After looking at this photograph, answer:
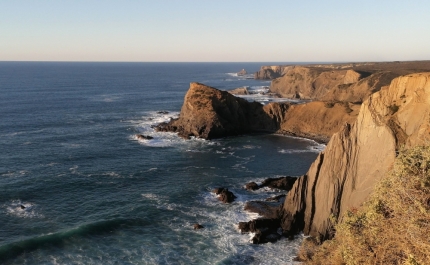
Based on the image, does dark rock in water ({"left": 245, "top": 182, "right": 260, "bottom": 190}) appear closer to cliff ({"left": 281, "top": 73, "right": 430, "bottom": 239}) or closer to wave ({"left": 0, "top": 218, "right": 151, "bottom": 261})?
cliff ({"left": 281, "top": 73, "right": 430, "bottom": 239})

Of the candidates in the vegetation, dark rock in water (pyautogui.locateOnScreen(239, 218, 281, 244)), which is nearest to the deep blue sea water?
dark rock in water (pyautogui.locateOnScreen(239, 218, 281, 244))

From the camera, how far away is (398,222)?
17.5m

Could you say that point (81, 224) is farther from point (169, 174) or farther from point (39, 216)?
point (169, 174)

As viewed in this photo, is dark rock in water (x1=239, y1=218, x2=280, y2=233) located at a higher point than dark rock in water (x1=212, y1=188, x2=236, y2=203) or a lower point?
lower

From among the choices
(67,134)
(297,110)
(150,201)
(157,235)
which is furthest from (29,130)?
(297,110)

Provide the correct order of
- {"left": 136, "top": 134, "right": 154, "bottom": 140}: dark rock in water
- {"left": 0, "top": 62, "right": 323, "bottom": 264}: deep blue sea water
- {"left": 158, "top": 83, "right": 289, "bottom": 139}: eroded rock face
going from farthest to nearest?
{"left": 158, "top": 83, "right": 289, "bottom": 139}: eroded rock face < {"left": 136, "top": 134, "right": 154, "bottom": 140}: dark rock in water < {"left": 0, "top": 62, "right": 323, "bottom": 264}: deep blue sea water

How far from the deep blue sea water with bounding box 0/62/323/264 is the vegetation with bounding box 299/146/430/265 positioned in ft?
59.2

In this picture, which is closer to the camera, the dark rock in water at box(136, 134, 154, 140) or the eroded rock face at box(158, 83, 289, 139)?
the dark rock in water at box(136, 134, 154, 140)

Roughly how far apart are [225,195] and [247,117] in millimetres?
44886

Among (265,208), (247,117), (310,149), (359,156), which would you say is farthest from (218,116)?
(359,156)

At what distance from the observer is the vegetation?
16125 mm

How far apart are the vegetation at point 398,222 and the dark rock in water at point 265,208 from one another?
24.3 m

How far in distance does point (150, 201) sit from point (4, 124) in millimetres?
60783

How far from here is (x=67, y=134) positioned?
83250 mm
